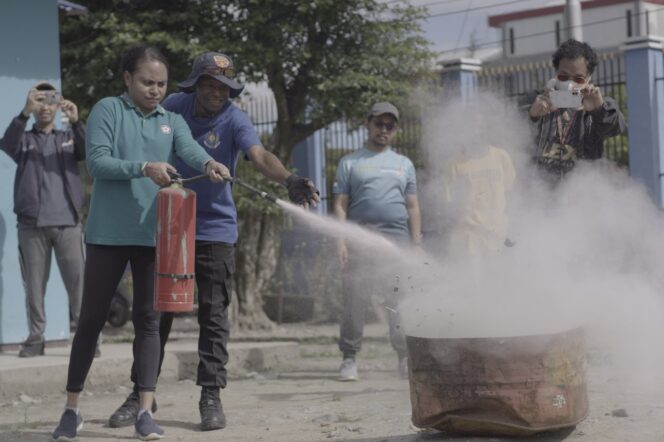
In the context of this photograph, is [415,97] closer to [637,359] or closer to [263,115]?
[263,115]

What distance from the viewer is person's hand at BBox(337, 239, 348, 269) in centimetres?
814

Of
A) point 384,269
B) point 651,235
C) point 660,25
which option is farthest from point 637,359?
point 660,25

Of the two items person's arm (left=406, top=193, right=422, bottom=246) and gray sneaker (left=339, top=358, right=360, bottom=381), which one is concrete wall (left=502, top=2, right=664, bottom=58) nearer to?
person's arm (left=406, top=193, right=422, bottom=246)

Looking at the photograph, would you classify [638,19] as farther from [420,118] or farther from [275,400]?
[275,400]

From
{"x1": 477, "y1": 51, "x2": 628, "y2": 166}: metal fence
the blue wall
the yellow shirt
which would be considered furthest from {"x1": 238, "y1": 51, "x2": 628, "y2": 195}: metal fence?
the yellow shirt

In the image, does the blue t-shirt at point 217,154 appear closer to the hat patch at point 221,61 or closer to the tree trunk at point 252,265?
the hat patch at point 221,61

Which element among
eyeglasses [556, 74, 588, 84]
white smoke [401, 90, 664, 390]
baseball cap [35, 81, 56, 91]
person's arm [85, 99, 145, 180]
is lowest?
white smoke [401, 90, 664, 390]

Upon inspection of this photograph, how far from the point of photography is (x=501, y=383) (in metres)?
4.72

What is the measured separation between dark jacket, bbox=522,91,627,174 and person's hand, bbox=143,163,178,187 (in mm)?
2105

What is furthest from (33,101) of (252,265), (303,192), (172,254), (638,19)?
(638,19)

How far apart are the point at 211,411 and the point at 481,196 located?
295 cm

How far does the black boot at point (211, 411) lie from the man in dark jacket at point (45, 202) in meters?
2.71

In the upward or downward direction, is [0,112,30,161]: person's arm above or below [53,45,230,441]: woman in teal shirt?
above

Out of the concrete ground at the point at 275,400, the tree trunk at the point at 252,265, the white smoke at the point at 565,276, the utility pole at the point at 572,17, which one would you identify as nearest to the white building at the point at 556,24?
the utility pole at the point at 572,17
